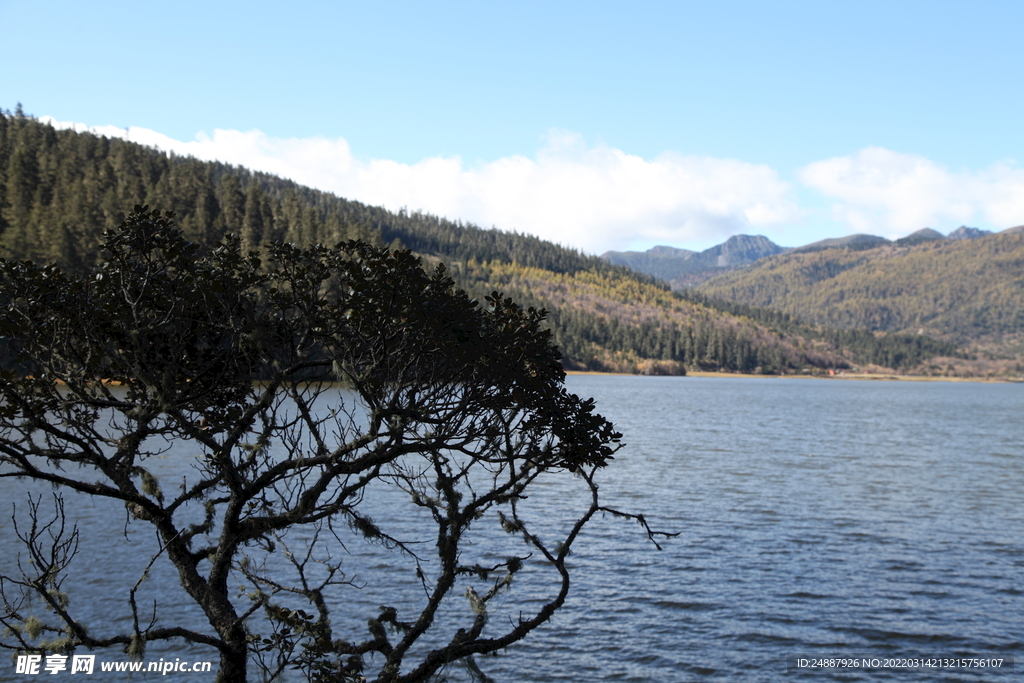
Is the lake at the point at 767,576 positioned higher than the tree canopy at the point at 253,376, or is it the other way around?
the tree canopy at the point at 253,376

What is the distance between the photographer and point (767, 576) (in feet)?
74.2

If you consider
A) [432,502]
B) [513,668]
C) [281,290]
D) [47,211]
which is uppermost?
[47,211]

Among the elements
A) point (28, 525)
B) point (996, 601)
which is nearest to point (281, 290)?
point (28, 525)

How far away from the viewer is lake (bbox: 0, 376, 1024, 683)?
1695 cm

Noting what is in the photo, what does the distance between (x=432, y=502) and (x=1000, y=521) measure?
31046 millimetres

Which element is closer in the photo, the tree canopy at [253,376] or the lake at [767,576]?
the tree canopy at [253,376]

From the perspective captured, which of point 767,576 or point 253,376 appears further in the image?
point 767,576

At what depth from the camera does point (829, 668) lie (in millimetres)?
16734

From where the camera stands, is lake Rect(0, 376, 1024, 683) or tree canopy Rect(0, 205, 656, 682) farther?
lake Rect(0, 376, 1024, 683)

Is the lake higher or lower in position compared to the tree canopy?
lower

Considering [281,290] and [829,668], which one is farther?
[829,668]

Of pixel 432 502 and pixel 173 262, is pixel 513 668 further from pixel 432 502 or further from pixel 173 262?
pixel 173 262

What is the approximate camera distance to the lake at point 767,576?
17.0m

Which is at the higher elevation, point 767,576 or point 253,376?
point 253,376
